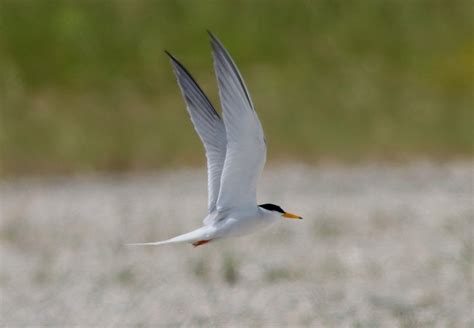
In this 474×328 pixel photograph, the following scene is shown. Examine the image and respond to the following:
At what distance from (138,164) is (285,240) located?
21.0 ft

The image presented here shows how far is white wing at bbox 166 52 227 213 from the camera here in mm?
6758

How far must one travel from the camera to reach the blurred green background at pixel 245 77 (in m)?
18.9

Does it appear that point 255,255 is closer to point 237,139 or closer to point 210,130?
point 210,130

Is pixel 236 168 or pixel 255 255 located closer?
pixel 236 168

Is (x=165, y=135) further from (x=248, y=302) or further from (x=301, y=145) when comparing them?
(x=248, y=302)

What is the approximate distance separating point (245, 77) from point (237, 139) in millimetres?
14887

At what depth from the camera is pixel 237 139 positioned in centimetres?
617

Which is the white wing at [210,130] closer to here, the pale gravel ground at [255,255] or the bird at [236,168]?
the bird at [236,168]

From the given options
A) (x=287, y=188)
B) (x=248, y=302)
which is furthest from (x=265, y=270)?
(x=287, y=188)

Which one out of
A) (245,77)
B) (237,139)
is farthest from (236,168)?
(245,77)

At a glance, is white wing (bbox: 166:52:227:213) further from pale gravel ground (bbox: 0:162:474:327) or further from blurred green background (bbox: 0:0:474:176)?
blurred green background (bbox: 0:0:474:176)

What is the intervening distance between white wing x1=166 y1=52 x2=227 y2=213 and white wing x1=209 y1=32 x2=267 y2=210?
1.49ft

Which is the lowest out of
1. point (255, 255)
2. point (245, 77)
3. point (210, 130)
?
point (255, 255)

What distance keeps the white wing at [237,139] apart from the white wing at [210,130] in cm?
45
